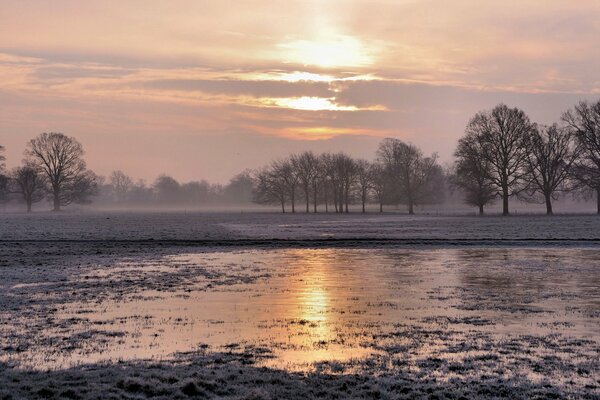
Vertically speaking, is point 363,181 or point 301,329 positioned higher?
point 363,181

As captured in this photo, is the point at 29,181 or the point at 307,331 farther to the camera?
the point at 29,181

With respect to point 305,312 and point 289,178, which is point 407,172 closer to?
point 289,178

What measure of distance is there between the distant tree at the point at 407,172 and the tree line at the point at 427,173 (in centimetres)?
20

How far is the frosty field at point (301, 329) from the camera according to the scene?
30.3 ft

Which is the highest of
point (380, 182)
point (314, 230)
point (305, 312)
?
point (380, 182)

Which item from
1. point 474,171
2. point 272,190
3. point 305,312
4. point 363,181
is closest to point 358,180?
point 363,181

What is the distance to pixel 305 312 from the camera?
1578cm

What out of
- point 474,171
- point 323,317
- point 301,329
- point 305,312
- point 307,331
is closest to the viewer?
point 307,331

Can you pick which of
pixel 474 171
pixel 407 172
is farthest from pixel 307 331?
pixel 407 172

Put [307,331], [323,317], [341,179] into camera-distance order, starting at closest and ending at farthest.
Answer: [307,331] < [323,317] < [341,179]

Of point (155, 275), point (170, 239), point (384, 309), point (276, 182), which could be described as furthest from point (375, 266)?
point (276, 182)

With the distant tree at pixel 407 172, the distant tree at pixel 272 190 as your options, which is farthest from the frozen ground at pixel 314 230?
the distant tree at pixel 272 190

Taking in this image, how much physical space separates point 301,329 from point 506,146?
81192 millimetres

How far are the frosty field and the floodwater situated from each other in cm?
5
